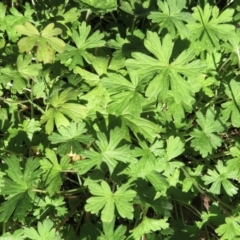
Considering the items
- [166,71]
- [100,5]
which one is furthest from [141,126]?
[100,5]

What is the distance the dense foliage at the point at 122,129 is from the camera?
2137 mm

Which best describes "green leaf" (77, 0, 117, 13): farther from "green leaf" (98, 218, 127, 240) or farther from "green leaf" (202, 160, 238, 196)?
"green leaf" (98, 218, 127, 240)

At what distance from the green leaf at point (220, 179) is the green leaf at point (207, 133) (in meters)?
0.10

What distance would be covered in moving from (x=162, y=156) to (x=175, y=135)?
0.62ft

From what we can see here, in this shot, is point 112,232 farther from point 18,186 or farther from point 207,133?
point 207,133

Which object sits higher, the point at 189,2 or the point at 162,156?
the point at 189,2

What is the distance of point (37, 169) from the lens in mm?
2225

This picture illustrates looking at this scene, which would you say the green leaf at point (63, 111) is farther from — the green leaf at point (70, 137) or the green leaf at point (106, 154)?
the green leaf at point (106, 154)

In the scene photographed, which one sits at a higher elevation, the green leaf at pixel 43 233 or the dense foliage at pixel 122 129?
the dense foliage at pixel 122 129

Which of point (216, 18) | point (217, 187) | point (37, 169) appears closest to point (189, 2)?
point (216, 18)

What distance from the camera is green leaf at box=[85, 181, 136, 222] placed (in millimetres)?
2004

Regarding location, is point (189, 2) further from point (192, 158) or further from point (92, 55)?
point (192, 158)

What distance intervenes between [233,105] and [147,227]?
0.77 m

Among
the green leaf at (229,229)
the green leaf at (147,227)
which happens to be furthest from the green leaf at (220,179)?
the green leaf at (147,227)
